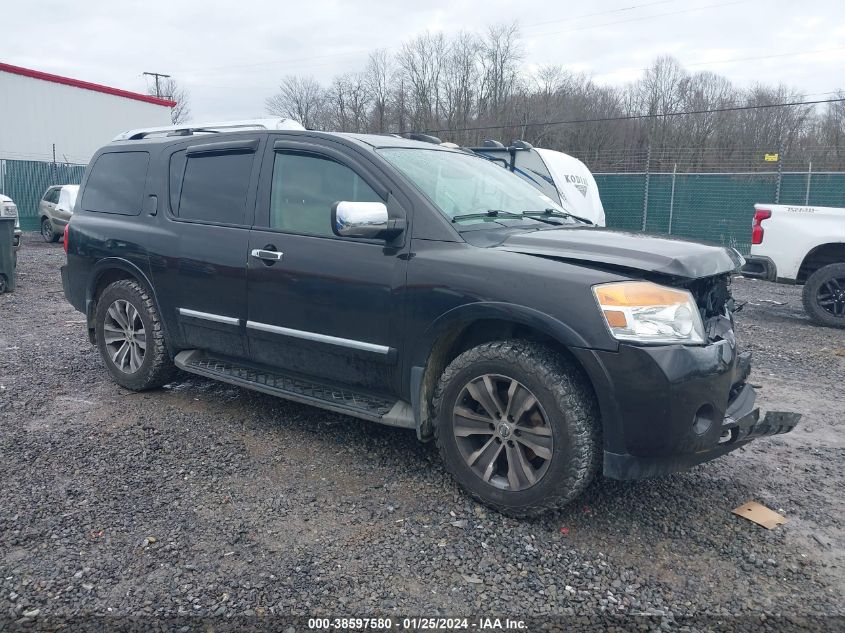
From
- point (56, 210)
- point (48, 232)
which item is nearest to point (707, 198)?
point (56, 210)

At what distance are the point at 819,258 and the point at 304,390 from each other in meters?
7.25

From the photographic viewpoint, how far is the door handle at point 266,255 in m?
4.17

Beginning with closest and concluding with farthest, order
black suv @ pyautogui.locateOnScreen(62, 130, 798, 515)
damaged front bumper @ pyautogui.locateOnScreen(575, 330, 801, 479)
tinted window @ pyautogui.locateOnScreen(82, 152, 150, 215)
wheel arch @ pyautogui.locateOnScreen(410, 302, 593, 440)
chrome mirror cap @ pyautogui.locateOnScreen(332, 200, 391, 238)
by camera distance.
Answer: damaged front bumper @ pyautogui.locateOnScreen(575, 330, 801, 479)
black suv @ pyautogui.locateOnScreen(62, 130, 798, 515)
wheel arch @ pyautogui.locateOnScreen(410, 302, 593, 440)
chrome mirror cap @ pyautogui.locateOnScreen(332, 200, 391, 238)
tinted window @ pyautogui.locateOnScreen(82, 152, 150, 215)

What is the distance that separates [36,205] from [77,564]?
24.6 meters

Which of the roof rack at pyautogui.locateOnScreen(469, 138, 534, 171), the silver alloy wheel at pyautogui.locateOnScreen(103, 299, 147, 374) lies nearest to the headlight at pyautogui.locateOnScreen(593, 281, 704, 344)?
the silver alloy wheel at pyautogui.locateOnScreen(103, 299, 147, 374)

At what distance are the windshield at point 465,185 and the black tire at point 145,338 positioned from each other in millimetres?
2206

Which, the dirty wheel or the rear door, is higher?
the rear door

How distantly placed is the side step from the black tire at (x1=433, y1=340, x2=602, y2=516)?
0.44 m

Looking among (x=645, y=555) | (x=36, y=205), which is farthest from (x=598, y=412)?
(x=36, y=205)

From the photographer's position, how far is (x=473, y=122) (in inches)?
1598

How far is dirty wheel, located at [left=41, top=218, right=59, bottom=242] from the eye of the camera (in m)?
19.6

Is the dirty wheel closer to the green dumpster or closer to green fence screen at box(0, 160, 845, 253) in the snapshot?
the green dumpster

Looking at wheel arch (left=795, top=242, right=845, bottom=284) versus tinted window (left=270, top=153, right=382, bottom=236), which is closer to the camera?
tinted window (left=270, top=153, right=382, bottom=236)

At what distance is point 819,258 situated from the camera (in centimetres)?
872
